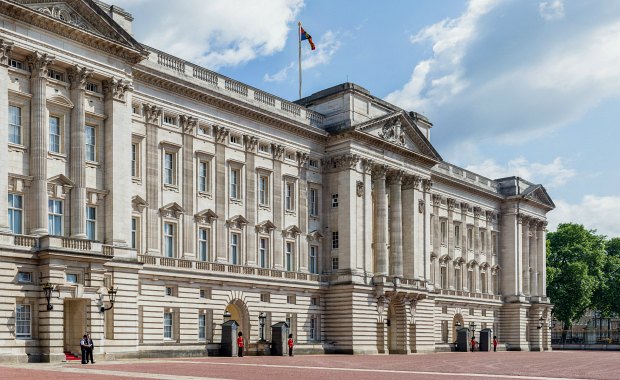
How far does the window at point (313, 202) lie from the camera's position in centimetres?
7088

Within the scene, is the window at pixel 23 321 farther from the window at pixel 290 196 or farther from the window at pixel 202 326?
the window at pixel 290 196

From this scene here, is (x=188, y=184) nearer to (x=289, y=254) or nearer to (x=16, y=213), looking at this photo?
(x=289, y=254)

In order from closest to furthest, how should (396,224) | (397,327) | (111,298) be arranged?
(111,298), (397,327), (396,224)

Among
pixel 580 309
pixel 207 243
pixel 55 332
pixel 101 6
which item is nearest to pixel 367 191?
pixel 207 243

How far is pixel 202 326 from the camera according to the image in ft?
191

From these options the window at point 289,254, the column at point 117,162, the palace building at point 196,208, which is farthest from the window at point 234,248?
the column at point 117,162

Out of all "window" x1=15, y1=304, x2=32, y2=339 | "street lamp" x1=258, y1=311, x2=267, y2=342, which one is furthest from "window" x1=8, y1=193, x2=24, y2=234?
"street lamp" x1=258, y1=311, x2=267, y2=342

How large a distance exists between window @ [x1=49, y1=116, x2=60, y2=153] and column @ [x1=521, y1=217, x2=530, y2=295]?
71.1 m

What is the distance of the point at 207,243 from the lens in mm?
59969

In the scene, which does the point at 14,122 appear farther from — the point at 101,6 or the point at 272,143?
the point at 272,143

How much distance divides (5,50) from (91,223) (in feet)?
36.8

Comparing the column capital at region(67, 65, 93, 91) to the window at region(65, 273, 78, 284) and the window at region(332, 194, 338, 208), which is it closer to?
the window at region(65, 273, 78, 284)

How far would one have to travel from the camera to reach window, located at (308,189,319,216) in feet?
233

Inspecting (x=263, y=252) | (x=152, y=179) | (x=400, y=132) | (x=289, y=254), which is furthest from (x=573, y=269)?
(x=152, y=179)
